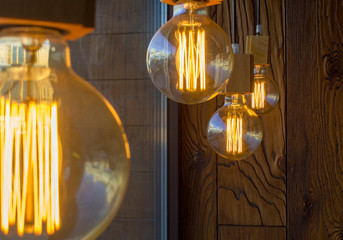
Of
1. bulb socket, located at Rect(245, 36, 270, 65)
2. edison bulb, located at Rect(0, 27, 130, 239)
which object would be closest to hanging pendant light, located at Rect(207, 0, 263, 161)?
bulb socket, located at Rect(245, 36, 270, 65)

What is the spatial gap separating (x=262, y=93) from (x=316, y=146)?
3.64 ft

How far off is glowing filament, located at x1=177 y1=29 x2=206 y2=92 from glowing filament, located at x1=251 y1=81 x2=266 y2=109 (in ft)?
2.42

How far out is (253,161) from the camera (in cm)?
228

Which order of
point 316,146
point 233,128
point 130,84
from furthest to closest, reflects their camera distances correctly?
point 316,146 < point 130,84 < point 233,128

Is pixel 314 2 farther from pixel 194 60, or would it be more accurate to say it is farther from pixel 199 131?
pixel 194 60

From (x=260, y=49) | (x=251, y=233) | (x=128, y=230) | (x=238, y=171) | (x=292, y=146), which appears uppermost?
(x=260, y=49)

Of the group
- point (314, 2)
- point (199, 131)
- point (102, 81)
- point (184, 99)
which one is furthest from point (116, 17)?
point (314, 2)

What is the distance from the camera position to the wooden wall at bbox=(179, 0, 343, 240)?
2.27 meters

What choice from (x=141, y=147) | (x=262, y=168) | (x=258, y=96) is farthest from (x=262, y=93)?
(x=262, y=168)

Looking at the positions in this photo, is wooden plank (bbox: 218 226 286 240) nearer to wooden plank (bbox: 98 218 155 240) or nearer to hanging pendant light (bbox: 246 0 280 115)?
wooden plank (bbox: 98 218 155 240)

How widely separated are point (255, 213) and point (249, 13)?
33.9 inches

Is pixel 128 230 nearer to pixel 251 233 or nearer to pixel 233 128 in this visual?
pixel 233 128

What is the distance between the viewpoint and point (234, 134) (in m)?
0.93

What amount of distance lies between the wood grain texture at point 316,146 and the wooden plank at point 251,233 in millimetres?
51
